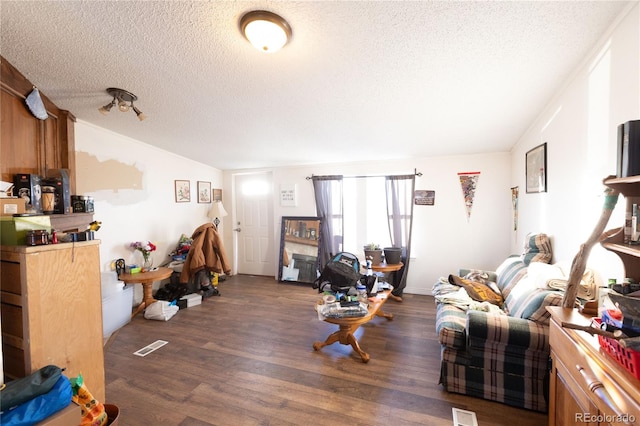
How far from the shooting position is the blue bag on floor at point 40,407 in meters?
1.02

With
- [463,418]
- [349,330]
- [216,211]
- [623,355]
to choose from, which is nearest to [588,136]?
[623,355]

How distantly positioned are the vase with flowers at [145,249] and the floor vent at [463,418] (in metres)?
3.72

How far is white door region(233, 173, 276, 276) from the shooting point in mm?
5102

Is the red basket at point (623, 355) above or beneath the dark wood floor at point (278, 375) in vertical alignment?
above

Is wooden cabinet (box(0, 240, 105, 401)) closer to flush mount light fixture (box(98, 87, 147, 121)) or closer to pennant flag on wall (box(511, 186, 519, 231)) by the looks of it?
flush mount light fixture (box(98, 87, 147, 121))

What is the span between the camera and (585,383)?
40.1 inches

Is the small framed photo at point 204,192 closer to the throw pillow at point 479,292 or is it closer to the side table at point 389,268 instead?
the side table at point 389,268

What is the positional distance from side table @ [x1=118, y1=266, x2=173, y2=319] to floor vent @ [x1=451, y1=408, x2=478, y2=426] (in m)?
3.24

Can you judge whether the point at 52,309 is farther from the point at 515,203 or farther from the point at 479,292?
the point at 515,203

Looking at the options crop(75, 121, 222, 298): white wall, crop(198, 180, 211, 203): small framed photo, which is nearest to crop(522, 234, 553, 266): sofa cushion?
crop(75, 121, 222, 298): white wall

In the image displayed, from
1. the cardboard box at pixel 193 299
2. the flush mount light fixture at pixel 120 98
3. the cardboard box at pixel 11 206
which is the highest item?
the flush mount light fixture at pixel 120 98

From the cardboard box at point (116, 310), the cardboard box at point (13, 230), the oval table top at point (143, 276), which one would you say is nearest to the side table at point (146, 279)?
the oval table top at point (143, 276)

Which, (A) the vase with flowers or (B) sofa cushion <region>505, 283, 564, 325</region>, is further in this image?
(A) the vase with flowers

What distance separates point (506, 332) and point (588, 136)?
4.48 ft
